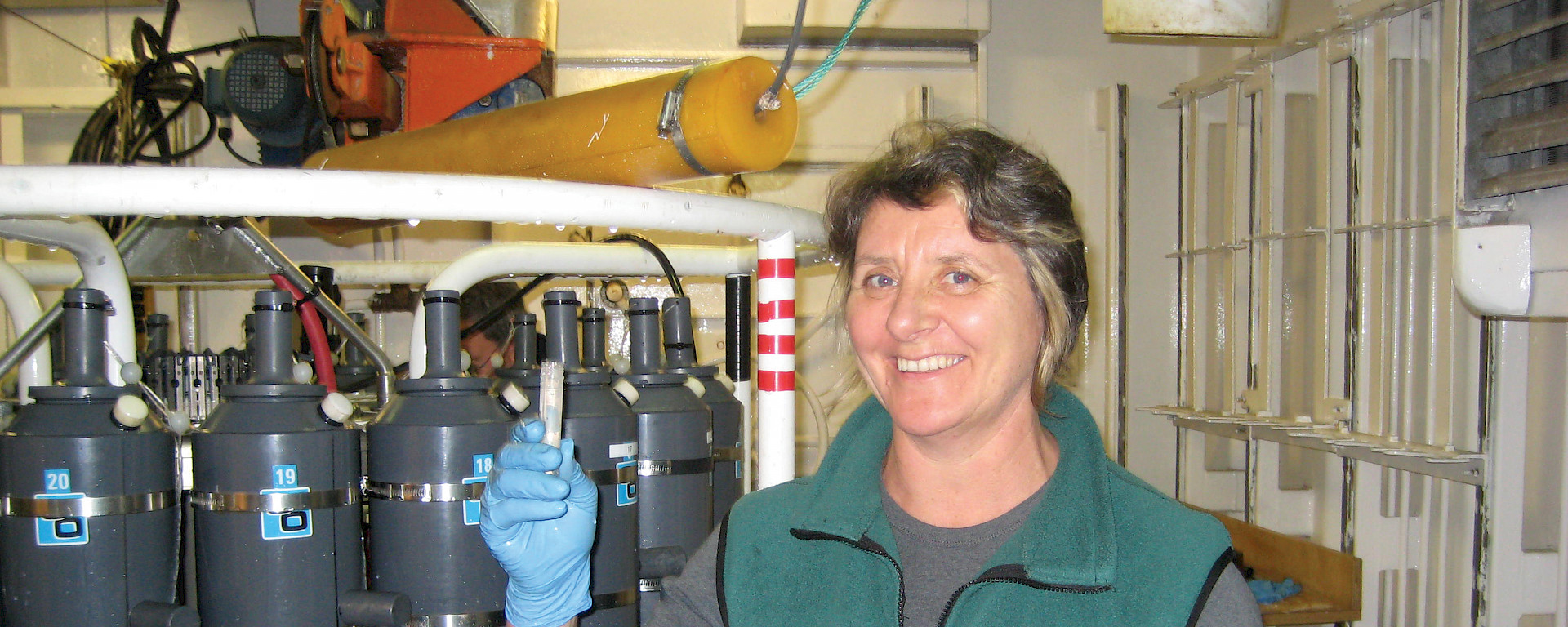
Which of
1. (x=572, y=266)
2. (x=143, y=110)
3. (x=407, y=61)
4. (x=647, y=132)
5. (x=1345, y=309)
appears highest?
(x=143, y=110)

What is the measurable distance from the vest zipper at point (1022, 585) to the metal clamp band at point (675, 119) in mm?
649

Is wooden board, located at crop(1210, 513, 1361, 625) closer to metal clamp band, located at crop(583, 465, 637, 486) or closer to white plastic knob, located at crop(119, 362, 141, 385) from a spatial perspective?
metal clamp band, located at crop(583, 465, 637, 486)

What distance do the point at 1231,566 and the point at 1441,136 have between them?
1.73m

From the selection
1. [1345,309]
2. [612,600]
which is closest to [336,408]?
[612,600]

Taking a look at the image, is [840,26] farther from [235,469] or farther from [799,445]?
[235,469]

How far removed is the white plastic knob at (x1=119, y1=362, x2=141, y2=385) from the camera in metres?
1.22

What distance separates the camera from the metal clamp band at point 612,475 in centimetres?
129

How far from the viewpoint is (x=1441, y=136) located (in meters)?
2.15

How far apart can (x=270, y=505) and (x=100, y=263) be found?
19.4 inches

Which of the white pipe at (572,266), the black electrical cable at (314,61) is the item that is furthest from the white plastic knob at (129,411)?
the black electrical cable at (314,61)

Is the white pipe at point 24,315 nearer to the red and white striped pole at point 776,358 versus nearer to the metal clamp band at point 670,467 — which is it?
the metal clamp band at point 670,467

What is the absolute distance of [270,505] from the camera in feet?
3.59

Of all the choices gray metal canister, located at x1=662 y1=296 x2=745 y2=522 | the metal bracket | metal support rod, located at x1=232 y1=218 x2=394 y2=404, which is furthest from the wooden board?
metal support rod, located at x1=232 y1=218 x2=394 y2=404

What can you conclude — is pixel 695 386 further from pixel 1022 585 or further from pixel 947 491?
pixel 1022 585
